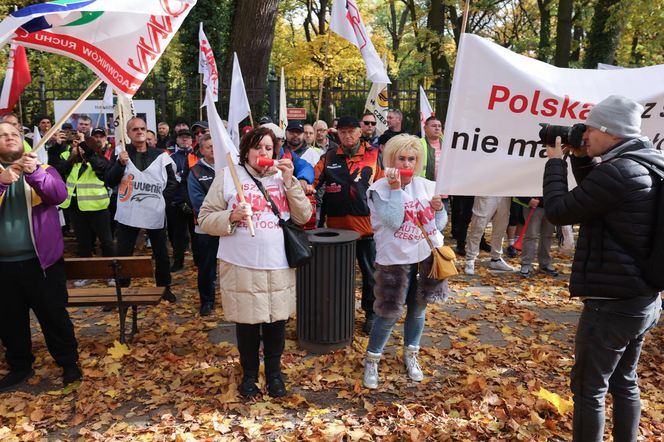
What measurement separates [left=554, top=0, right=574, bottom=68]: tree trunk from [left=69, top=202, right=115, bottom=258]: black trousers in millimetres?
12945

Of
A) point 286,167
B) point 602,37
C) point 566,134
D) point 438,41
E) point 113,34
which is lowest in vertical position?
point 286,167

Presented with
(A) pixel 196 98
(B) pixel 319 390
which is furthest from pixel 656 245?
(A) pixel 196 98

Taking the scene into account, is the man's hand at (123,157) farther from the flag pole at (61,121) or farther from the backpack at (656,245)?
the backpack at (656,245)

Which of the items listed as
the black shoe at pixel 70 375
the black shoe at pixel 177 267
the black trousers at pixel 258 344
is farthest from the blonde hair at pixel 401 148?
the black shoe at pixel 177 267

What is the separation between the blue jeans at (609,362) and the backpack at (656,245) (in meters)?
0.16

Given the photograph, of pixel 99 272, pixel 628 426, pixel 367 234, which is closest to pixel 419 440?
pixel 628 426

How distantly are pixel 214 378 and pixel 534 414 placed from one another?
2.58 m

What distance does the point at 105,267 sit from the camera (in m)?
5.12

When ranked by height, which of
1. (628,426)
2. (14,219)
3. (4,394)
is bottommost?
(4,394)

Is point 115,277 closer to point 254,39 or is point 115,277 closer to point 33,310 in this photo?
point 33,310

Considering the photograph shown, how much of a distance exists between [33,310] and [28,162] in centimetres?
129

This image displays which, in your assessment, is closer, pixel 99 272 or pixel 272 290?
pixel 272 290

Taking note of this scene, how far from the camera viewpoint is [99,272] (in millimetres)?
5125

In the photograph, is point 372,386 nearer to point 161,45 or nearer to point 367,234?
point 367,234
